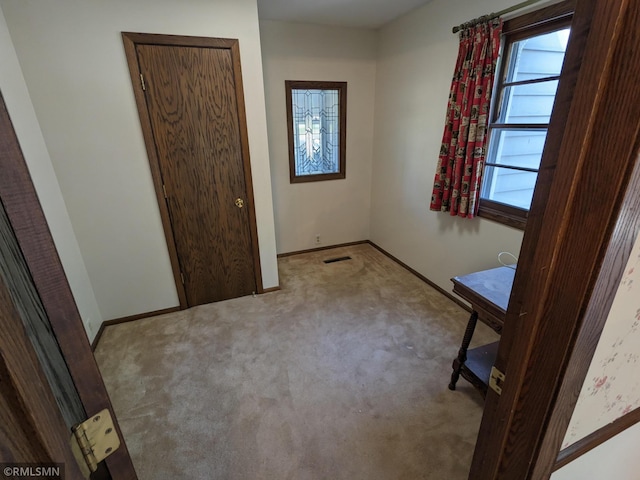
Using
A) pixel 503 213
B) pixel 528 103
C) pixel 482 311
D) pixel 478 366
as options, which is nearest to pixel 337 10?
pixel 528 103

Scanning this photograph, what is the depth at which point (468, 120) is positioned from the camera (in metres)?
2.29

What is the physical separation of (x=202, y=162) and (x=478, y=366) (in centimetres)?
240

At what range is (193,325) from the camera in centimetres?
255

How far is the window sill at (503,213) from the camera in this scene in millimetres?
2121

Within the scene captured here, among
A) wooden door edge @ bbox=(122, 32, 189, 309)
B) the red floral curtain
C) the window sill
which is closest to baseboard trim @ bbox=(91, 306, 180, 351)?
wooden door edge @ bbox=(122, 32, 189, 309)

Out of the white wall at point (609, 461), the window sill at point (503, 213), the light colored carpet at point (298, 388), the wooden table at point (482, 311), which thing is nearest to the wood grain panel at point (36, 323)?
the white wall at point (609, 461)

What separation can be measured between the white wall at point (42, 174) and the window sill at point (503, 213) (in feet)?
10.0

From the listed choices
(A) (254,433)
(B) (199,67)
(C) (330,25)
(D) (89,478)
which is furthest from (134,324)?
(C) (330,25)

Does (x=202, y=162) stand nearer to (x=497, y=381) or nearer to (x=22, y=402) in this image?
(x=22, y=402)

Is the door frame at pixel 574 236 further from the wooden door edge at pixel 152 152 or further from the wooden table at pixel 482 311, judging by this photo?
the wooden door edge at pixel 152 152

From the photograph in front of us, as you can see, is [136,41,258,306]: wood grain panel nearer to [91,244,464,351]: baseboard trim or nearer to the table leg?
[91,244,464,351]: baseboard trim

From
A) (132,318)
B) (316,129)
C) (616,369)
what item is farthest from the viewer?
(316,129)

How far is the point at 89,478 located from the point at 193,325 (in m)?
2.13

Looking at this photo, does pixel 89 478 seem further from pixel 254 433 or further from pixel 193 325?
pixel 193 325
